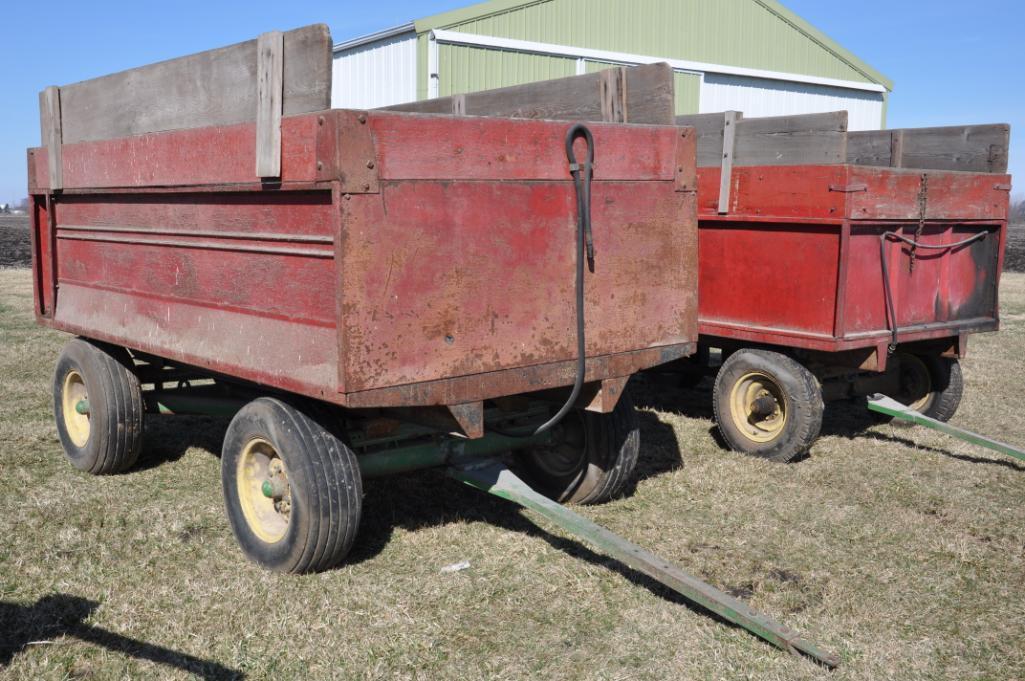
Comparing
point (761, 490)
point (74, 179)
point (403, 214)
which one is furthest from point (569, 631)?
point (74, 179)

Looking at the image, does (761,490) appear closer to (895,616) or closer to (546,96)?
(895,616)

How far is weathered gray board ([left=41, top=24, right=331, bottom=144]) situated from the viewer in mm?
3721

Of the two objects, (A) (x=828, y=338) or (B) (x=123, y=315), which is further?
(A) (x=828, y=338)

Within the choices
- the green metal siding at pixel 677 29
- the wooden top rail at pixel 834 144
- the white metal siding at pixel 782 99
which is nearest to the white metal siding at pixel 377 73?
the green metal siding at pixel 677 29

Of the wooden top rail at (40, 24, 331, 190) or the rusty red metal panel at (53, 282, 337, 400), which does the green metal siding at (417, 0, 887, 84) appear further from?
the rusty red metal panel at (53, 282, 337, 400)

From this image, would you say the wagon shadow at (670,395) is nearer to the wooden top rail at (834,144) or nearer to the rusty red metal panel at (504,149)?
the wooden top rail at (834,144)

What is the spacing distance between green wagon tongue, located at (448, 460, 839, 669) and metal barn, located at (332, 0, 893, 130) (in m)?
11.7

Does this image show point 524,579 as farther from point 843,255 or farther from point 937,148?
point 937,148

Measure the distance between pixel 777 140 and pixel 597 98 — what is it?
1.83 m

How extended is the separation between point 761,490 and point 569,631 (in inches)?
84.5

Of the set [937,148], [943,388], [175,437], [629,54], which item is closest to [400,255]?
[175,437]

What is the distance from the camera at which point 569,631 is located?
146 inches

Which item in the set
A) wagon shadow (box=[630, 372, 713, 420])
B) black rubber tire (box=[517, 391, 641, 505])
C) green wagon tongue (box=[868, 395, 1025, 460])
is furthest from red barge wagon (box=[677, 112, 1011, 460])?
black rubber tire (box=[517, 391, 641, 505])

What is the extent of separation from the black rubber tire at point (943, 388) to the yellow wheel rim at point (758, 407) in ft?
4.99
